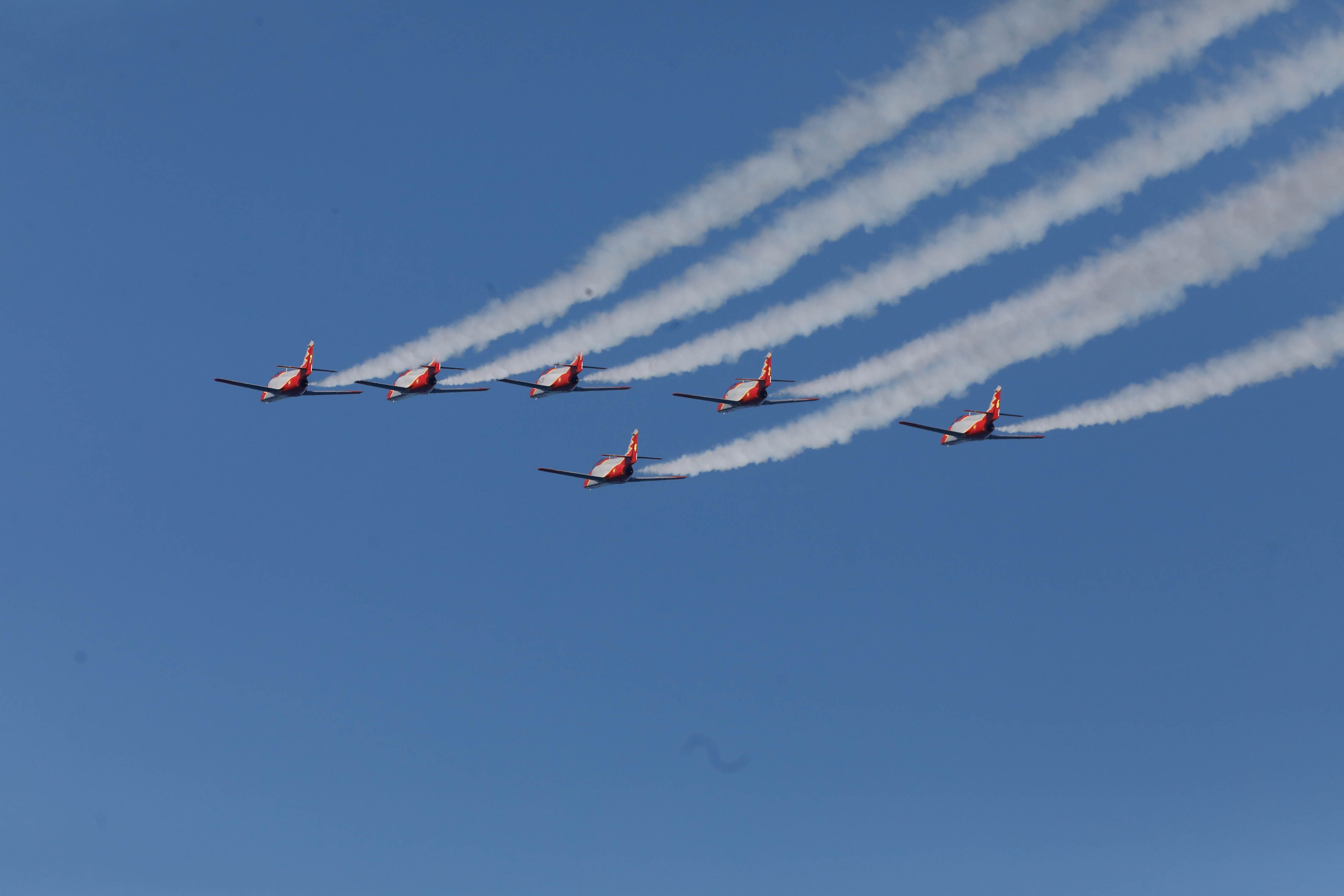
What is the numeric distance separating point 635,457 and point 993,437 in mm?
17124

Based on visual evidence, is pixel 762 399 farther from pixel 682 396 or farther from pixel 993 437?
pixel 993 437

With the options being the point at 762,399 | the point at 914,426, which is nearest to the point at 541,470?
the point at 762,399

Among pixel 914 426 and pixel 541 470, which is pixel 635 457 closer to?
pixel 541 470

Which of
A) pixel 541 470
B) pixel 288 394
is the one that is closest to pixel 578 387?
pixel 541 470

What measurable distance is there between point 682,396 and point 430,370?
1384 cm

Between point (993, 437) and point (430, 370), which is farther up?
point (430, 370)

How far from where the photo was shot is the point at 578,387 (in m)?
83.4

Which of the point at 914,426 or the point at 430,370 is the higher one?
the point at 430,370

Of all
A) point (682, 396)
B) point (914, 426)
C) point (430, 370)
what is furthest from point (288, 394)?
point (914, 426)

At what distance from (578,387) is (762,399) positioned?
9.01 metres

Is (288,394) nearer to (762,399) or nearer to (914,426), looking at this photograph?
(762,399)

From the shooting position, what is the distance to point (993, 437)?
80312mm

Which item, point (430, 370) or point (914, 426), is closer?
point (914, 426)

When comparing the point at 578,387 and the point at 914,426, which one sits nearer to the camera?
the point at 914,426
